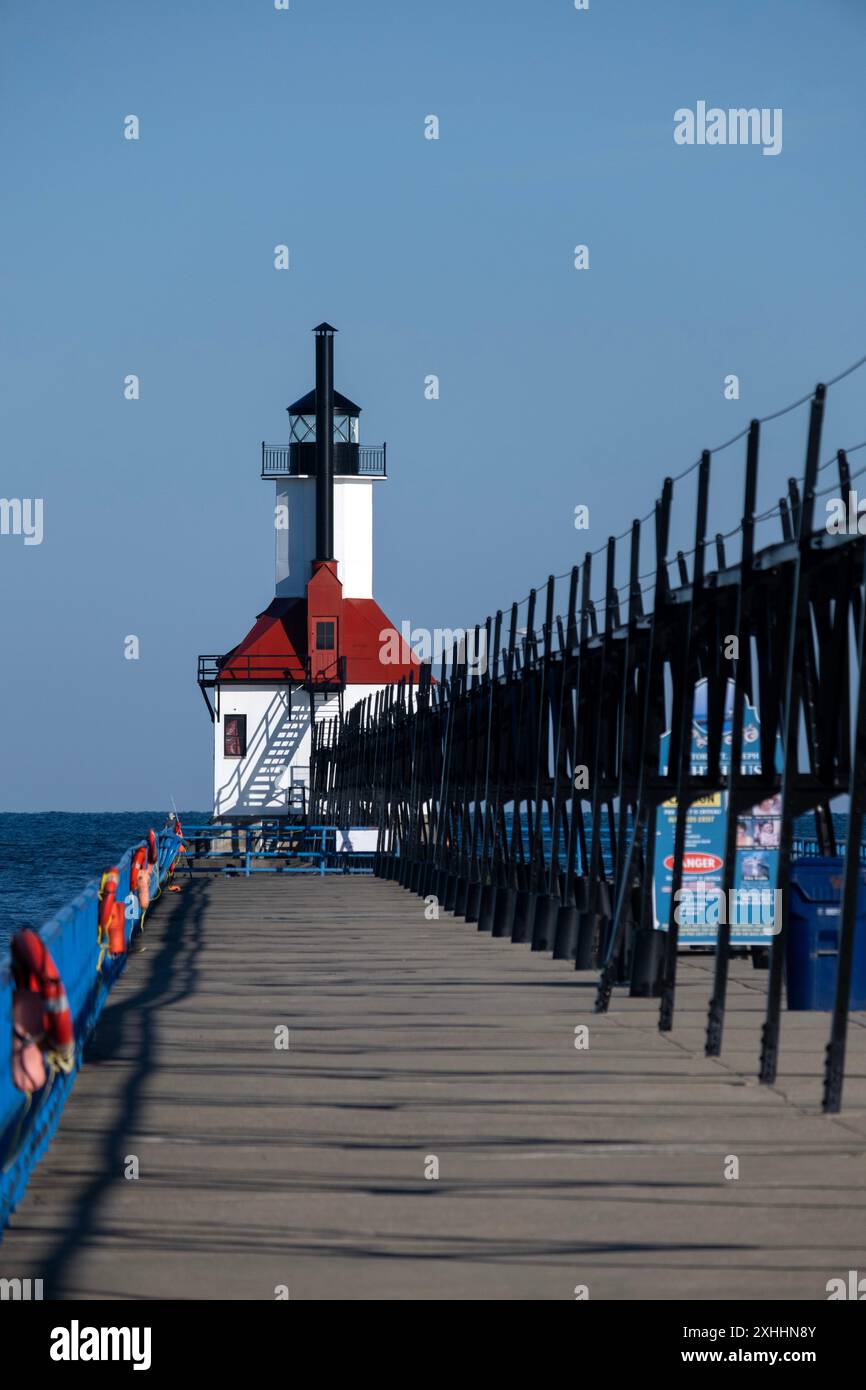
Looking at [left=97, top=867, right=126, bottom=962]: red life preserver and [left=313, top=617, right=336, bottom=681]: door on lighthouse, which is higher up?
[left=313, top=617, right=336, bottom=681]: door on lighthouse

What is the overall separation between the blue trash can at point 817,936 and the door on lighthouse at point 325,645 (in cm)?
6601

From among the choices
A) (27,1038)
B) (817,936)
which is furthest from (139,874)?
(27,1038)

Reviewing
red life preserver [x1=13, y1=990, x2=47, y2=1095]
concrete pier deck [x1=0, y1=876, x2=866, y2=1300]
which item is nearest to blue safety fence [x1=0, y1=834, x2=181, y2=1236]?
red life preserver [x1=13, y1=990, x2=47, y2=1095]

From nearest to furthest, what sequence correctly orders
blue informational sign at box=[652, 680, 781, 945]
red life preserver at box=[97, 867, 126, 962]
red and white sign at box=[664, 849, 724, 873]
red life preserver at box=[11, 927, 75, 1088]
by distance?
1. red life preserver at box=[11, 927, 75, 1088]
2. red life preserver at box=[97, 867, 126, 962]
3. blue informational sign at box=[652, 680, 781, 945]
4. red and white sign at box=[664, 849, 724, 873]

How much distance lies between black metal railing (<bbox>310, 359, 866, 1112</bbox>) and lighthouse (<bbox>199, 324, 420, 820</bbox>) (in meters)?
48.2

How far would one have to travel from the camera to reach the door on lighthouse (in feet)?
272

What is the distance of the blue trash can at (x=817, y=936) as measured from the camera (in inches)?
629

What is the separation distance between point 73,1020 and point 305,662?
6976 cm

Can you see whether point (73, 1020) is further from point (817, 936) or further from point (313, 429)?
point (313, 429)

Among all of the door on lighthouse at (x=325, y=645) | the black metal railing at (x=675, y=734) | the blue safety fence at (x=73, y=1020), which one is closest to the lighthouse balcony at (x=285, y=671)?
the door on lighthouse at (x=325, y=645)

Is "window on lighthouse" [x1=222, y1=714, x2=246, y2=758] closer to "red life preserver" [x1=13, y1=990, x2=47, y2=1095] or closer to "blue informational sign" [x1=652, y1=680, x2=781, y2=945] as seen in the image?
"blue informational sign" [x1=652, y1=680, x2=781, y2=945]

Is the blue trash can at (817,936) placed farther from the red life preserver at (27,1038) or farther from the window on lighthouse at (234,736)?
the window on lighthouse at (234,736)
